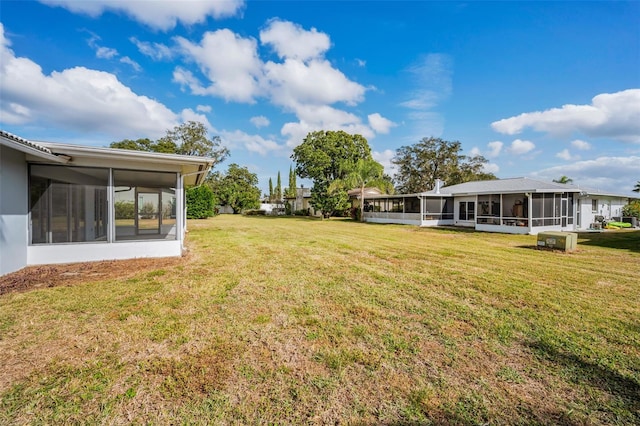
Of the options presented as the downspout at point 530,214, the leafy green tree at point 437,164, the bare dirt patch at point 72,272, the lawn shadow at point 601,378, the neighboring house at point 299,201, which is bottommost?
the lawn shadow at point 601,378

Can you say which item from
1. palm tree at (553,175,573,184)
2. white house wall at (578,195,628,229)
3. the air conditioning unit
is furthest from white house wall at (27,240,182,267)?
palm tree at (553,175,573,184)

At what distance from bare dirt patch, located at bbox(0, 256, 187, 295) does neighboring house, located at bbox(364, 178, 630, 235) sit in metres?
17.8

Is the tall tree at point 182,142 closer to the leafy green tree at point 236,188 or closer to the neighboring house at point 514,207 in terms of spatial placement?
the leafy green tree at point 236,188

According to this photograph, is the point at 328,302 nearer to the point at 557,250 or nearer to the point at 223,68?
the point at 557,250

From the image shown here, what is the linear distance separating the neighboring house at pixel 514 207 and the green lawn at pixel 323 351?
37.8 feet

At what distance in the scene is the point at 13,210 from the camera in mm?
6117

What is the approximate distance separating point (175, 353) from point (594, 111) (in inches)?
1321

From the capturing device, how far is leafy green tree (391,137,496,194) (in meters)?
33.8

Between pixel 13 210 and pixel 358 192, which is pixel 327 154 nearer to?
pixel 358 192

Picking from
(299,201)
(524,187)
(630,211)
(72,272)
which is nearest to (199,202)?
(299,201)

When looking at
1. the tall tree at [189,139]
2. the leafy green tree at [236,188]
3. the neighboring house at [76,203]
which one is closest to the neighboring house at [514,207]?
the neighboring house at [76,203]

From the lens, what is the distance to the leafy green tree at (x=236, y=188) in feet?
127

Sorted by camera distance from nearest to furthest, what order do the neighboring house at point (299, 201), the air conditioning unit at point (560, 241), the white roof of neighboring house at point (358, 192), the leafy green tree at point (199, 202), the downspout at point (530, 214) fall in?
the air conditioning unit at point (560, 241), the downspout at point (530, 214), the leafy green tree at point (199, 202), the white roof of neighboring house at point (358, 192), the neighboring house at point (299, 201)

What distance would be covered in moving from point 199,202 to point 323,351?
26.4m
